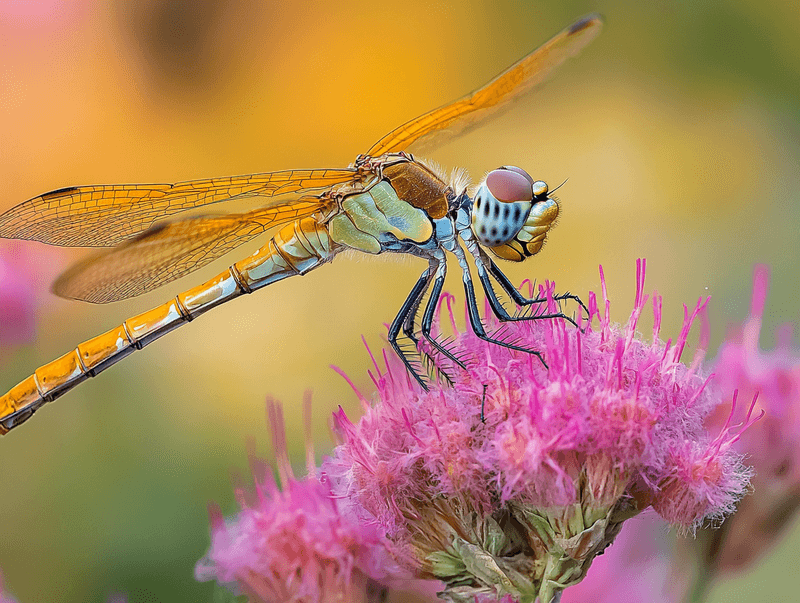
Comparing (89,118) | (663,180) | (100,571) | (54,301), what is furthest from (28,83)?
(663,180)

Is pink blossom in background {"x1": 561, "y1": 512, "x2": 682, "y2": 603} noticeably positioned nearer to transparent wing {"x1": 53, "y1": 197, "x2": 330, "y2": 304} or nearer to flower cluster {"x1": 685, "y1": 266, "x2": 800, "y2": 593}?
flower cluster {"x1": 685, "y1": 266, "x2": 800, "y2": 593}

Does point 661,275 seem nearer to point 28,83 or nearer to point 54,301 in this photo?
point 54,301

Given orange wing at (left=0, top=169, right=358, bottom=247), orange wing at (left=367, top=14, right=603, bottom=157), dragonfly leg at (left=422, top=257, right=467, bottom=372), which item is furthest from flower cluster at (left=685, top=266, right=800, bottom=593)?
orange wing at (left=0, top=169, right=358, bottom=247)

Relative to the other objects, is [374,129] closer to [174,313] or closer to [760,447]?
[174,313]

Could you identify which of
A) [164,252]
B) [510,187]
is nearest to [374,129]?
[164,252]

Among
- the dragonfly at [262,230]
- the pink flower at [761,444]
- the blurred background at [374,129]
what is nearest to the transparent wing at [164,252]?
the dragonfly at [262,230]

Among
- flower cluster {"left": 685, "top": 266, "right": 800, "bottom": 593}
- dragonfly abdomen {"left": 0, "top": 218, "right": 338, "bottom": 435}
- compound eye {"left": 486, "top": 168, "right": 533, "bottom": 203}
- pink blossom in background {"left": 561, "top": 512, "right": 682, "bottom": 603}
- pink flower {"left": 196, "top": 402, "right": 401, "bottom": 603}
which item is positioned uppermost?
dragonfly abdomen {"left": 0, "top": 218, "right": 338, "bottom": 435}
